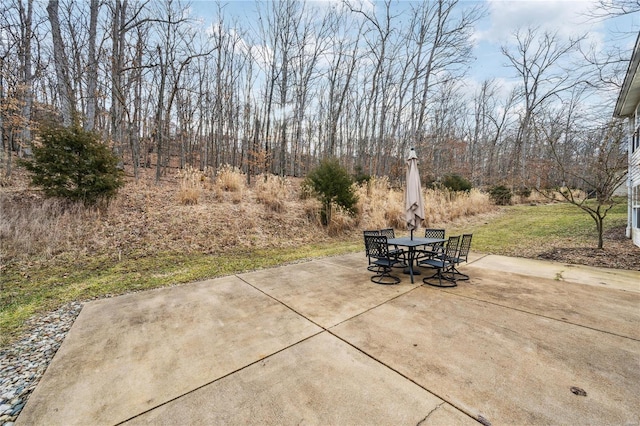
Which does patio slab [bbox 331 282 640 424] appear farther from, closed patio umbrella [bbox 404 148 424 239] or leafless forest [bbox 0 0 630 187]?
leafless forest [bbox 0 0 630 187]

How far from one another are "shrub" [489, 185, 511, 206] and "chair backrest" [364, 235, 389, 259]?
1703 centimetres

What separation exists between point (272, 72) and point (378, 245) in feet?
37.2

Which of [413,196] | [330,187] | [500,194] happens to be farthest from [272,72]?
[500,194]

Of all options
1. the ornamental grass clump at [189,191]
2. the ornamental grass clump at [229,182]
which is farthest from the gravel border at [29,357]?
the ornamental grass clump at [229,182]

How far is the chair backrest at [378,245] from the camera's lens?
4.32 metres

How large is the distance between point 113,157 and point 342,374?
743cm

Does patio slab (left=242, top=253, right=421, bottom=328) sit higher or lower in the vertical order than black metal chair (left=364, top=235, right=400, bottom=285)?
lower

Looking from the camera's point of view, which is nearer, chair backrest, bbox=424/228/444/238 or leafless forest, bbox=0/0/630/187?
chair backrest, bbox=424/228/444/238

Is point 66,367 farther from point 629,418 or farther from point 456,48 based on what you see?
point 456,48

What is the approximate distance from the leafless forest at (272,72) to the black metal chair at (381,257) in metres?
5.51

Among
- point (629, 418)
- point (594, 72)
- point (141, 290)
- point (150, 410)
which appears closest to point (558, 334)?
point (629, 418)

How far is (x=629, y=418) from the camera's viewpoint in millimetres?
1594

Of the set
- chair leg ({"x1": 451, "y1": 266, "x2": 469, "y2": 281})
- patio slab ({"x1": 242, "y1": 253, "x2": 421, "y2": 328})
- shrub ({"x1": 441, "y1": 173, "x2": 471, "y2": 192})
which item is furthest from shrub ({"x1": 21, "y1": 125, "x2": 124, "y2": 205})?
shrub ({"x1": 441, "y1": 173, "x2": 471, "y2": 192})

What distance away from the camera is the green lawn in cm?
348
